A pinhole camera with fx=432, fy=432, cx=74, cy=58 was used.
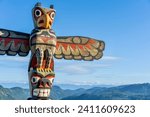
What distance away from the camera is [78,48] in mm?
12508

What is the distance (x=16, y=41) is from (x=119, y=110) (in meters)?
4.43

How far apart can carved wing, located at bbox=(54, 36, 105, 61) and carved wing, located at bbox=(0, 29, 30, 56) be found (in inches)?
35.7

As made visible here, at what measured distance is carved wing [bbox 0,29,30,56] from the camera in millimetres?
11734

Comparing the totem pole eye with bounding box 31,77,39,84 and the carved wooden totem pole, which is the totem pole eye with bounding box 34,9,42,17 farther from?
the totem pole eye with bounding box 31,77,39,84

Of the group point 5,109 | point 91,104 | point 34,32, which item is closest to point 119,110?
point 91,104

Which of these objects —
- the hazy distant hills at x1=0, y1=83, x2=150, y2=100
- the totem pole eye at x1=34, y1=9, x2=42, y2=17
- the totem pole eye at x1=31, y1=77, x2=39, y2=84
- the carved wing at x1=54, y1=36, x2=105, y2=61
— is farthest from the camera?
the hazy distant hills at x1=0, y1=83, x2=150, y2=100

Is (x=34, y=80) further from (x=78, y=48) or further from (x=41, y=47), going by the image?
(x=78, y=48)

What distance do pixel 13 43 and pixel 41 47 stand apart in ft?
2.91

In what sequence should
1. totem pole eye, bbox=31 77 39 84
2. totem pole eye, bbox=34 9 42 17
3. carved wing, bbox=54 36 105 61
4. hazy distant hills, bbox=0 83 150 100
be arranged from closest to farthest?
totem pole eye, bbox=31 77 39 84
totem pole eye, bbox=34 9 42 17
carved wing, bbox=54 36 105 61
hazy distant hills, bbox=0 83 150 100

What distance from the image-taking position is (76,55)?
12469 mm

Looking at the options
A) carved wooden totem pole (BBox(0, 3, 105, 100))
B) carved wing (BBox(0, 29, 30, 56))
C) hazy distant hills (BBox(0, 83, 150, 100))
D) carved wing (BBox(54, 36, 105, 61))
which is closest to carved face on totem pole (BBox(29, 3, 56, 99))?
carved wooden totem pole (BBox(0, 3, 105, 100))

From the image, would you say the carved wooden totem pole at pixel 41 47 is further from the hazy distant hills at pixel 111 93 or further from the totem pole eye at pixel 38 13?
the hazy distant hills at pixel 111 93

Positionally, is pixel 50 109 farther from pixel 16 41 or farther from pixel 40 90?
pixel 16 41

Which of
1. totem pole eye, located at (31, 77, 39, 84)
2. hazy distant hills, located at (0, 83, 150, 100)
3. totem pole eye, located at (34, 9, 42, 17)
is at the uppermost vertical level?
totem pole eye, located at (34, 9, 42, 17)
